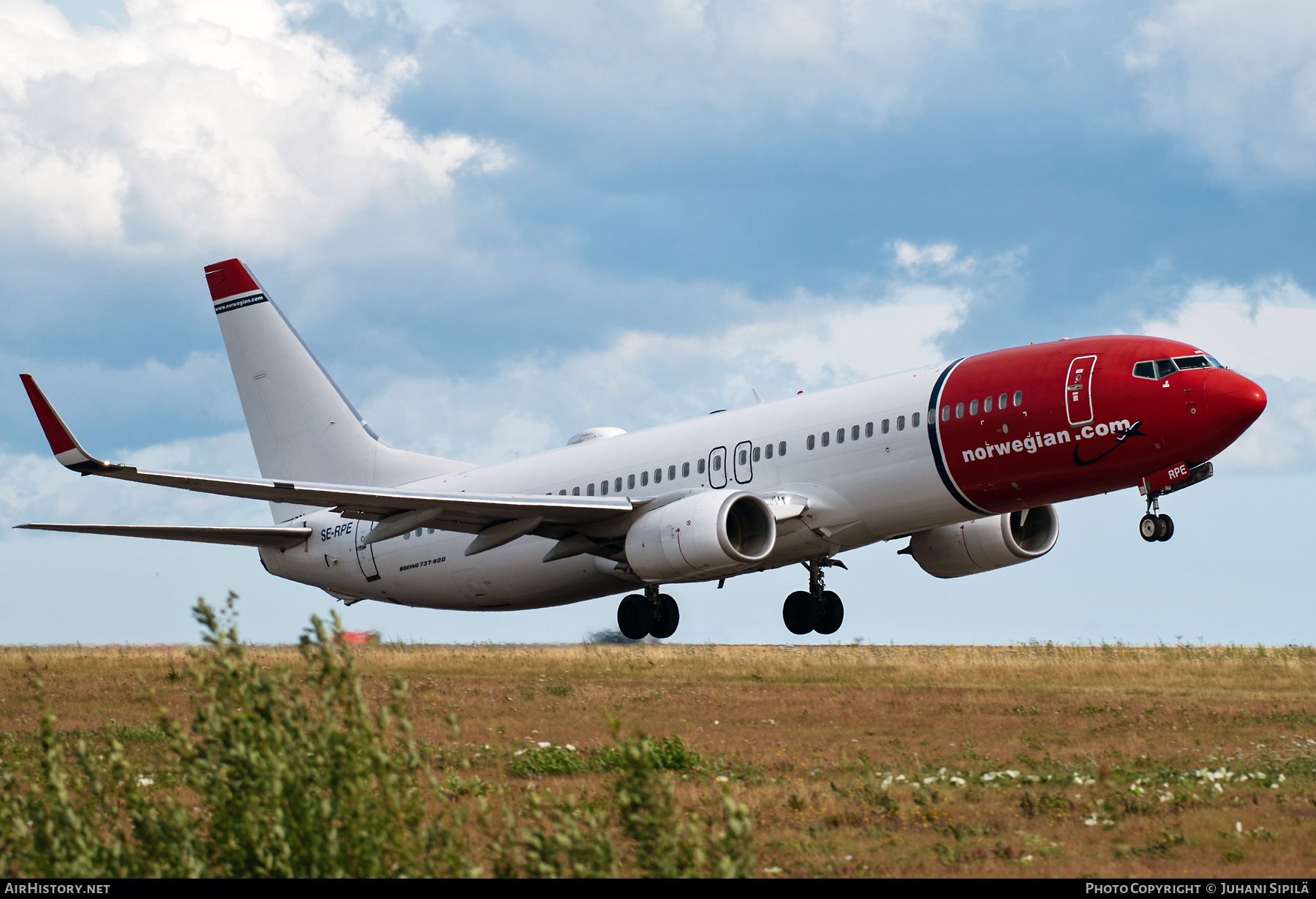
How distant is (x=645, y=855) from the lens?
689 centimetres

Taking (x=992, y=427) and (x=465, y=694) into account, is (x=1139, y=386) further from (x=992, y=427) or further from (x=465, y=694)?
(x=465, y=694)

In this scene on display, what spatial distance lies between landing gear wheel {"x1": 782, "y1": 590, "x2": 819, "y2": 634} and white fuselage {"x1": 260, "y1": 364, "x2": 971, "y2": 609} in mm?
2052

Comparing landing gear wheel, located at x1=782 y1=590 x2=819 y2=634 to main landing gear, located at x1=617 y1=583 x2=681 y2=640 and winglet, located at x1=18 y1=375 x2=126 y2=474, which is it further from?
winglet, located at x1=18 y1=375 x2=126 y2=474

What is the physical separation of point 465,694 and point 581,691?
193 cm

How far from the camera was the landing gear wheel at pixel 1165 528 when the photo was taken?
22.7 meters

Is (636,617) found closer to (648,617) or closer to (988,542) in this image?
(648,617)

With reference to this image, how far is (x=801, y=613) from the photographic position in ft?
95.1

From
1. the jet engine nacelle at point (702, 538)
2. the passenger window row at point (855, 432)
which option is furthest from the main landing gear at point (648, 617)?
the passenger window row at point (855, 432)

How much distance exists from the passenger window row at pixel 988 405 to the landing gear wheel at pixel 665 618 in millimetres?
8526

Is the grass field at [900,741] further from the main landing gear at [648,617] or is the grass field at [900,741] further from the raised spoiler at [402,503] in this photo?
the raised spoiler at [402,503]

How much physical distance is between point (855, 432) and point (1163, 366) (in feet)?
18.3

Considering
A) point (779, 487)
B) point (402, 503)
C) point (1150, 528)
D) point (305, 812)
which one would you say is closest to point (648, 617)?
point (779, 487)
